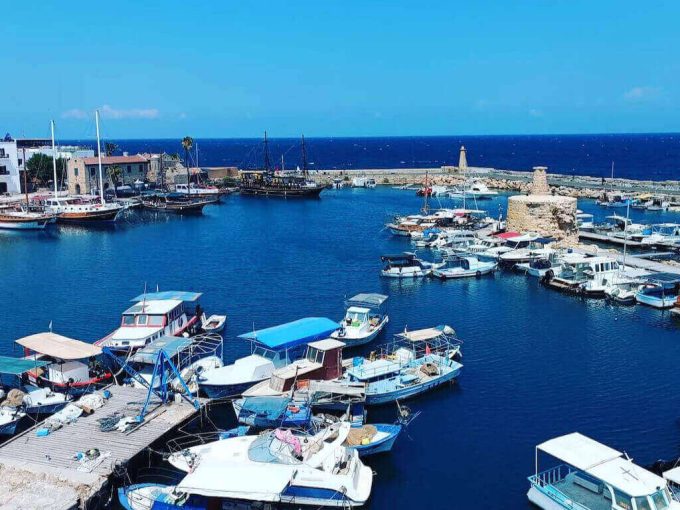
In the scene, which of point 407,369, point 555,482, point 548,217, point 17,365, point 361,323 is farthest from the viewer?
point 548,217

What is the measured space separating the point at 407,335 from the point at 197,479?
18297 millimetres

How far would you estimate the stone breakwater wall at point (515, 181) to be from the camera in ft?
376

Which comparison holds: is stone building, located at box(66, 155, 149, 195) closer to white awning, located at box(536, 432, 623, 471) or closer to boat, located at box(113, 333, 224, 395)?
boat, located at box(113, 333, 224, 395)

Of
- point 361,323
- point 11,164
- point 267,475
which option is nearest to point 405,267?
point 361,323

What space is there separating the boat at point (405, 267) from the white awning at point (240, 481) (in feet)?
119

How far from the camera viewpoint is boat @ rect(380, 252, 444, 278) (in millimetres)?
59281

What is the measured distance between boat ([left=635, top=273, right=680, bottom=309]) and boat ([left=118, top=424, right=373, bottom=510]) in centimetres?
3266

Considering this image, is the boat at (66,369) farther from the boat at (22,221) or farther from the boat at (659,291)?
the boat at (22,221)

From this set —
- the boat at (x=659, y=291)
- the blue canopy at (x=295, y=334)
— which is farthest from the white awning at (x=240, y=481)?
the boat at (x=659, y=291)

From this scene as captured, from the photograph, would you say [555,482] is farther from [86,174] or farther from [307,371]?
[86,174]

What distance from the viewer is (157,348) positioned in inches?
1400

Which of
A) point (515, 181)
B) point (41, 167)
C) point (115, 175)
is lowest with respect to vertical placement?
point (515, 181)

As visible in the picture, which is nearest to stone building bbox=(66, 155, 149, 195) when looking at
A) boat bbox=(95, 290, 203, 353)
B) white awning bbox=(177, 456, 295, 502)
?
boat bbox=(95, 290, 203, 353)

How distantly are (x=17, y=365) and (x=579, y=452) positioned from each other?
26.2m
